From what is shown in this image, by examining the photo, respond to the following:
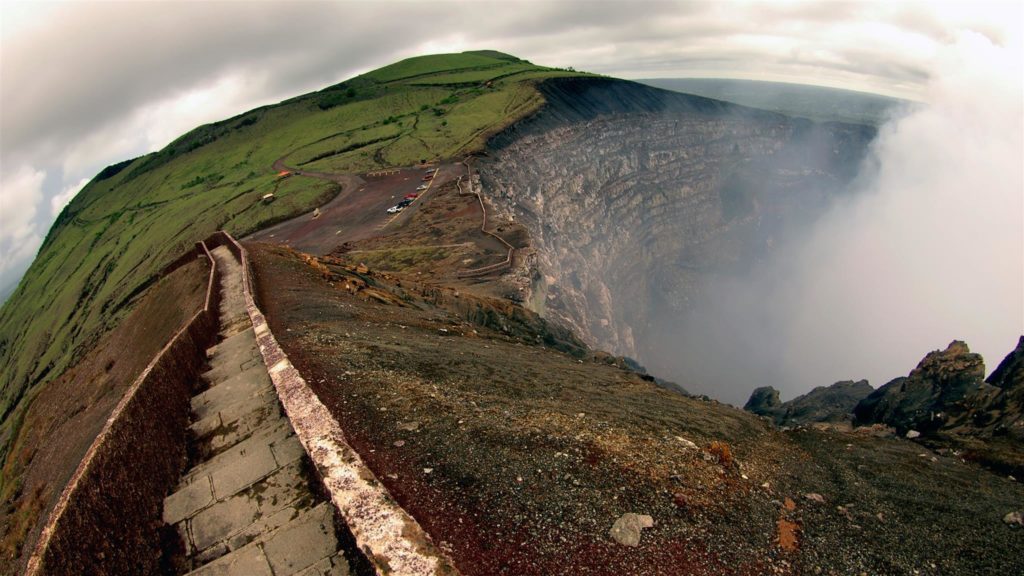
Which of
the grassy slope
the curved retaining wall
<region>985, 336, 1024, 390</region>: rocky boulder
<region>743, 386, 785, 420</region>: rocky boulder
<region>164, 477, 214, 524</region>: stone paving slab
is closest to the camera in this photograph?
the curved retaining wall

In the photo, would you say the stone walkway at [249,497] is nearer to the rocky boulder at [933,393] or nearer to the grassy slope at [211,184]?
the rocky boulder at [933,393]

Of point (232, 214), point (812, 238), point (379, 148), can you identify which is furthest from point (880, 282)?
point (232, 214)

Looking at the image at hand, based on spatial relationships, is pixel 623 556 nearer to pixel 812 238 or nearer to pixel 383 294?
pixel 383 294

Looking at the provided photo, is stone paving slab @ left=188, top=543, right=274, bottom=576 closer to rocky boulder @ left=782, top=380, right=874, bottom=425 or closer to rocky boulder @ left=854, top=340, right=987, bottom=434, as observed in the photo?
rocky boulder @ left=854, top=340, right=987, bottom=434

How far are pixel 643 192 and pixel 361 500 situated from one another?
95249mm

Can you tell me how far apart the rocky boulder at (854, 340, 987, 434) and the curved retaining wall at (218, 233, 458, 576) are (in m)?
22.2

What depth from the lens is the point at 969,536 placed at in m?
8.84

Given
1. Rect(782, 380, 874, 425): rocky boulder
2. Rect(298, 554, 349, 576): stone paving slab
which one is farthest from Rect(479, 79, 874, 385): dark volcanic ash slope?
Rect(298, 554, 349, 576): stone paving slab

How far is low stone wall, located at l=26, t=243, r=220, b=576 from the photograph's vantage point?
6469 millimetres

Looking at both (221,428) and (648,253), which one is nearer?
(221,428)

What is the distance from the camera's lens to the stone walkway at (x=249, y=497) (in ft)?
21.8

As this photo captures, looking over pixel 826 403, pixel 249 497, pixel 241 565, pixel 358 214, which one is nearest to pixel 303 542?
pixel 241 565

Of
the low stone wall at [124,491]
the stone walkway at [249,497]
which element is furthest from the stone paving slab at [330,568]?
the low stone wall at [124,491]

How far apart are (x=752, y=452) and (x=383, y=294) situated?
17605mm
